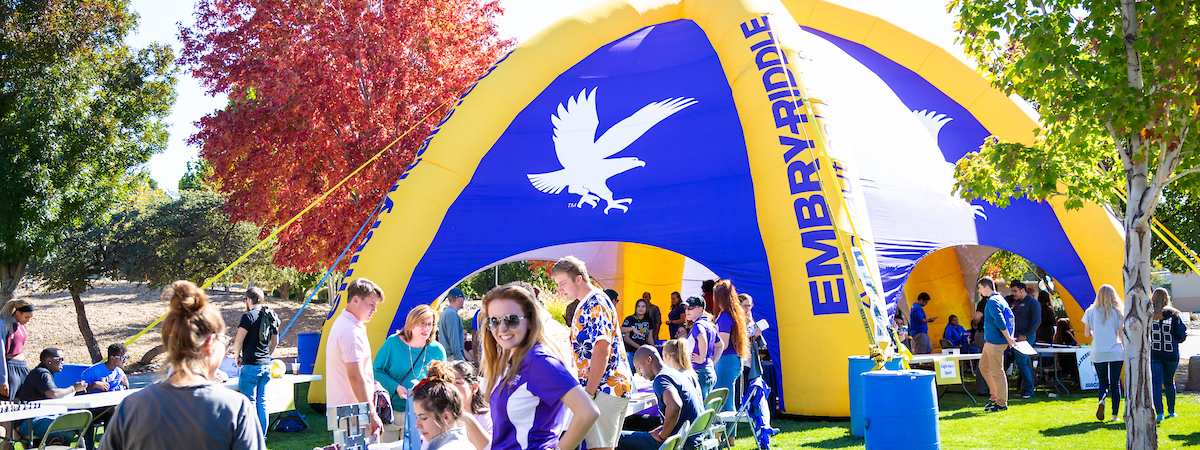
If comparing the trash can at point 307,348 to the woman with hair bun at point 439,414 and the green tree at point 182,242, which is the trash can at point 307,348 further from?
the woman with hair bun at point 439,414

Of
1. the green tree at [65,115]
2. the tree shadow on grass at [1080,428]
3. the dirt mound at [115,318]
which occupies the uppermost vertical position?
the green tree at [65,115]

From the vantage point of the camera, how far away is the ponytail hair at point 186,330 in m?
3.32

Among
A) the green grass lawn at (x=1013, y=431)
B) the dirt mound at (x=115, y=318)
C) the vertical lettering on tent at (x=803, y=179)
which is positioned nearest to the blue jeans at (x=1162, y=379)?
the green grass lawn at (x=1013, y=431)

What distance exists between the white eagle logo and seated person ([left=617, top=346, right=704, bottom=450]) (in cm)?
600

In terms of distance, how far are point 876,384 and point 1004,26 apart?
277 cm

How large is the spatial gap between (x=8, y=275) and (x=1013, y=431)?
19.1 m

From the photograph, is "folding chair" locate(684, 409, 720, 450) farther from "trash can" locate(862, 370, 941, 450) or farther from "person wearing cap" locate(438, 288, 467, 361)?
"person wearing cap" locate(438, 288, 467, 361)

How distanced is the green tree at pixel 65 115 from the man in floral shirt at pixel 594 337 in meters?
16.9

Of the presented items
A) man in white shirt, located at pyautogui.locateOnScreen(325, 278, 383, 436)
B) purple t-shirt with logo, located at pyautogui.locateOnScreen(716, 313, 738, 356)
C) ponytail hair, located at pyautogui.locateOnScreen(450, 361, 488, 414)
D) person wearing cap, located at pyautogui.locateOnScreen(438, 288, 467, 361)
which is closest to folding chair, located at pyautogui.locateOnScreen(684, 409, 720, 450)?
ponytail hair, located at pyautogui.locateOnScreen(450, 361, 488, 414)

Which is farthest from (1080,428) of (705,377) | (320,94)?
(320,94)

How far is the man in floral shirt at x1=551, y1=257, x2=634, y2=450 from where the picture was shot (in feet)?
18.7

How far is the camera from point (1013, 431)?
9852mm

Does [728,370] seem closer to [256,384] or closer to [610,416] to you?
[610,416]

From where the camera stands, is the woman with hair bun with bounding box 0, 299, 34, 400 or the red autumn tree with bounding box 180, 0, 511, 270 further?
the red autumn tree with bounding box 180, 0, 511, 270
